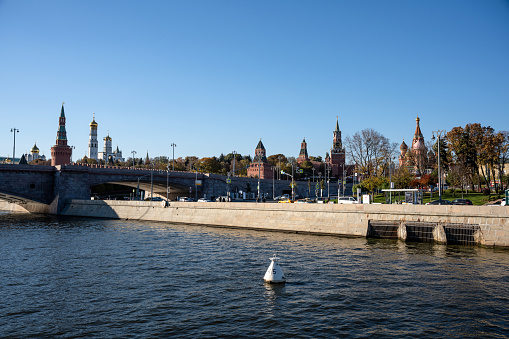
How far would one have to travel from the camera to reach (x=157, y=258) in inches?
1102

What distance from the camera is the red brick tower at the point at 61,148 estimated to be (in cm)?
9807

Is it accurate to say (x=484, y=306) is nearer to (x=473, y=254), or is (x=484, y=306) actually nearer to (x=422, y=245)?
(x=473, y=254)

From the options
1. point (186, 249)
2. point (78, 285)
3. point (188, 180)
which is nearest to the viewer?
point (78, 285)

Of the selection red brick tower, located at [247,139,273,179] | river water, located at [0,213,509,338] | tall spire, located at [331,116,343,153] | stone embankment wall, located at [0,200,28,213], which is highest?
tall spire, located at [331,116,343,153]

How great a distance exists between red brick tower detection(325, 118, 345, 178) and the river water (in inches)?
5803

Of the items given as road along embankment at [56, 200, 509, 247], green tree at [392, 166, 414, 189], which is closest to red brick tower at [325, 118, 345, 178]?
green tree at [392, 166, 414, 189]

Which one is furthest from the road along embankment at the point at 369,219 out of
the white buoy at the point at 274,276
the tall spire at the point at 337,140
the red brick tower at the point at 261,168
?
the tall spire at the point at 337,140

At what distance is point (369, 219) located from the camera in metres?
36.9

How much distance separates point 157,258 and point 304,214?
17798 mm

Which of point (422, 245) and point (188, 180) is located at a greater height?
point (188, 180)

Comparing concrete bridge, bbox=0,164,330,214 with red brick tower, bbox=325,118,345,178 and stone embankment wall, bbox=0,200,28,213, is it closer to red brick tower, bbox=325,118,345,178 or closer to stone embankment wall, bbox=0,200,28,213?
stone embankment wall, bbox=0,200,28,213

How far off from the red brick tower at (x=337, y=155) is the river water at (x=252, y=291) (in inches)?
5803

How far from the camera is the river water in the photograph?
14.8 m

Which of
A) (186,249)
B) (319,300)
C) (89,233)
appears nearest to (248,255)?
(186,249)
